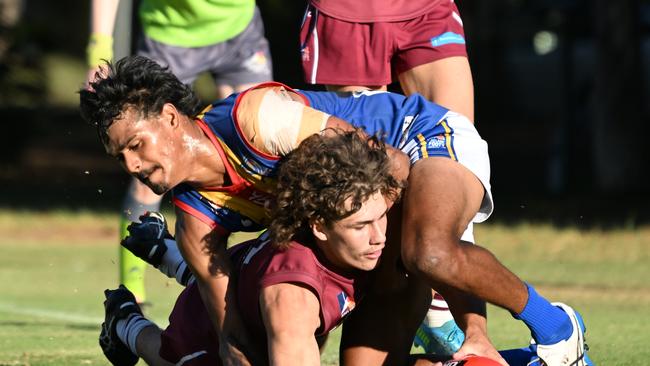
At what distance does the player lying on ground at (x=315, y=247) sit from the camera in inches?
177

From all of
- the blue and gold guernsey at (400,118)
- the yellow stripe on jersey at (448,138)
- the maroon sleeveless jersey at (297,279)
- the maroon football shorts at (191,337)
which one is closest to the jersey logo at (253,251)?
the maroon sleeveless jersey at (297,279)

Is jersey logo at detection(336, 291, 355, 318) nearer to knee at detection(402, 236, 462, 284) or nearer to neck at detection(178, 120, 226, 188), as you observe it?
knee at detection(402, 236, 462, 284)

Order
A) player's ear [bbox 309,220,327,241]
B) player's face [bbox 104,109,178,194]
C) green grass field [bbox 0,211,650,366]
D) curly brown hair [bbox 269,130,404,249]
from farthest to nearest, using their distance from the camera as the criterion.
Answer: green grass field [bbox 0,211,650,366] < player's face [bbox 104,109,178,194] < player's ear [bbox 309,220,327,241] < curly brown hair [bbox 269,130,404,249]

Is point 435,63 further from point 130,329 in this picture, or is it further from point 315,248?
point 130,329

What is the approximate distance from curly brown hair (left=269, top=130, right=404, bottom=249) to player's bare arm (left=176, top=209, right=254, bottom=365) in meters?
0.37

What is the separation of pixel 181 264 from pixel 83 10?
1106 inches

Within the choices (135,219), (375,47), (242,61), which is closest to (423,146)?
(375,47)

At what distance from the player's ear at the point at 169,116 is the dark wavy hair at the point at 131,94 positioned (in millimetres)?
19

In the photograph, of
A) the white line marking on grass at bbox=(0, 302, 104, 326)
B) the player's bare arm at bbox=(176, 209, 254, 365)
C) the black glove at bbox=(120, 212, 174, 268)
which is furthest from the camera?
the white line marking on grass at bbox=(0, 302, 104, 326)

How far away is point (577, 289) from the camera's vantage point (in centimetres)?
916

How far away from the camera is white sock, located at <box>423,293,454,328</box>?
543 centimetres

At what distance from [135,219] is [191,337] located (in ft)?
5.87

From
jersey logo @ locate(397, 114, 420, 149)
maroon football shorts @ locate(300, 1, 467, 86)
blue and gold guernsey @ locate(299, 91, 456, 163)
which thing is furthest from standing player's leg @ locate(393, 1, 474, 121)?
jersey logo @ locate(397, 114, 420, 149)

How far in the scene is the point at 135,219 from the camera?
6945 mm
